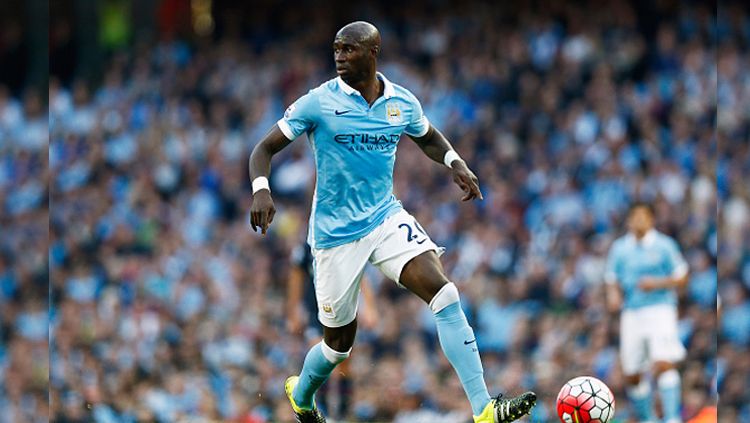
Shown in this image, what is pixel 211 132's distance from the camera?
22172 millimetres

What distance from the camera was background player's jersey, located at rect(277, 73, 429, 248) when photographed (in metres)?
8.08

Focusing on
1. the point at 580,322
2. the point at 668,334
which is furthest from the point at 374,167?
the point at 580,322

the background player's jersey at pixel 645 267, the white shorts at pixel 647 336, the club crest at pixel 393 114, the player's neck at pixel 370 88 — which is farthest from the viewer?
the background player's jersey at pixel 645 267

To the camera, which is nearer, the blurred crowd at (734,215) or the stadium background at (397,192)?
the blurred crowd at (734,215)

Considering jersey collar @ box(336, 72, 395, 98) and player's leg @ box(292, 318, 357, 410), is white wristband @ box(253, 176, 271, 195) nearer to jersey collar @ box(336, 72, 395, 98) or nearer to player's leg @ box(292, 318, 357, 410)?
jersey collar @ box(336, 72, 395, 98)

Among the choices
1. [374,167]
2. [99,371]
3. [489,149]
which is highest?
[374,167]

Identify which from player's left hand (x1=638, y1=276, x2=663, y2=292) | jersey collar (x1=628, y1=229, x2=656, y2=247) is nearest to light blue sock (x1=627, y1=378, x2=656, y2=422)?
player's left hand (x1=638, y1=276, x2=663, y2=292)

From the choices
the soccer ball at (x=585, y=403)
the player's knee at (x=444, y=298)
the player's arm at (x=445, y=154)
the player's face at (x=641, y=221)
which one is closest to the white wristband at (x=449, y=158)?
the player's arm at (x=445, y=154)

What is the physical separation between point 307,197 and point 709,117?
6.28 m

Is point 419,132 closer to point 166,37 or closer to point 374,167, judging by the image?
point 374,167

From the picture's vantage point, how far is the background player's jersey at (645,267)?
516 inches

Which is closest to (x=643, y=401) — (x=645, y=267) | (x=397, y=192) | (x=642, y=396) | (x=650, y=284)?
(x=642, y=396)

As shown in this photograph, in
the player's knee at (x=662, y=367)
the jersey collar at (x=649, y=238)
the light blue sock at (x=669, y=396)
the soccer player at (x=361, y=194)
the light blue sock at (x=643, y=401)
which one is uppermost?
the soccer player at (x=361, y=194)

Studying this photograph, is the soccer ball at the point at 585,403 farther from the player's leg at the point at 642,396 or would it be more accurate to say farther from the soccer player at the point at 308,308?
the player's leg at the point at 642,396
